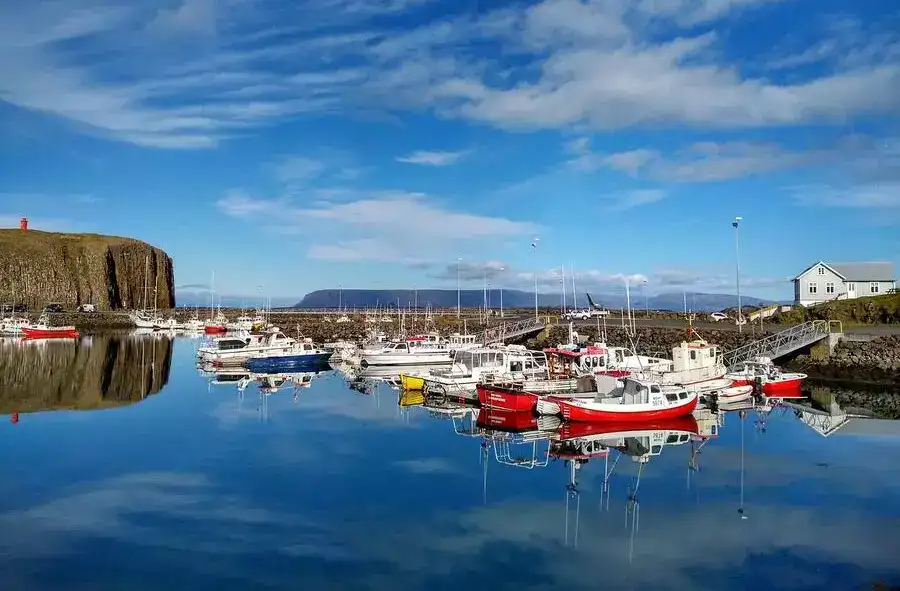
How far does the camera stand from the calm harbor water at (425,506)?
43.9 ft

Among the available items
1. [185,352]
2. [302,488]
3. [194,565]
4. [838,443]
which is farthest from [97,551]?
[185,352]

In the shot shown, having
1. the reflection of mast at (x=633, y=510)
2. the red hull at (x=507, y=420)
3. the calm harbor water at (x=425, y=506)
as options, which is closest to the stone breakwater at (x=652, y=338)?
the red hull at (x=507, y=420)

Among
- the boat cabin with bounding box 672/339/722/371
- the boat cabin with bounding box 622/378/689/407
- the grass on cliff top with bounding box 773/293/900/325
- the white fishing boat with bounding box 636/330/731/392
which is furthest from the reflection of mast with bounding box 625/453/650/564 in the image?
the grass on cliff top with bounding box 773/293/900/325

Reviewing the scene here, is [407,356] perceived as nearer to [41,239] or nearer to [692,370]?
[692,370]

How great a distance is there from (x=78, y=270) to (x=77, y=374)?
4489 inches

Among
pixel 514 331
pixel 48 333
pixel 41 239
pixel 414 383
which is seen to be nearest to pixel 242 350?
pixel 414 383

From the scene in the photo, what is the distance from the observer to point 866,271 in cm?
6962

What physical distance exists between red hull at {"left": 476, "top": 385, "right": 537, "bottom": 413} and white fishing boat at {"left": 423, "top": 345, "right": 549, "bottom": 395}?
10.5 feet

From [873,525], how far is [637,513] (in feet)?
17.0

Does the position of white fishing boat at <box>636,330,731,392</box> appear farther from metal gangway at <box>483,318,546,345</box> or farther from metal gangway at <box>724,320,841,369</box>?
metal gangway at <box>483,318,546,345</box>

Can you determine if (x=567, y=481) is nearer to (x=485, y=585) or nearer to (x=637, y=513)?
(x=637, y=513)

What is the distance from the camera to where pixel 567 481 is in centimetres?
1972

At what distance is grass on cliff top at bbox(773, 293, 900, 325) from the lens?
53.3 metres

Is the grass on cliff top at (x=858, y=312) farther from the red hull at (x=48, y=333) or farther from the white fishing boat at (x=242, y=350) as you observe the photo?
the red hull at (x=48, y=333)
